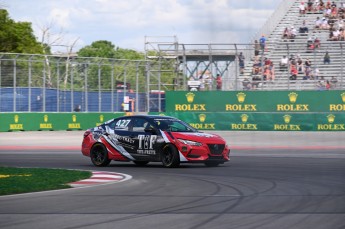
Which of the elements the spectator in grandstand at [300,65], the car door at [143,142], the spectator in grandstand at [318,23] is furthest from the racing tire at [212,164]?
the spectator in grandstand at [318,23]

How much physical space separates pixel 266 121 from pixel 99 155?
66.2 ft

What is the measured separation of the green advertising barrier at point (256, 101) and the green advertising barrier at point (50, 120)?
3.38 metres

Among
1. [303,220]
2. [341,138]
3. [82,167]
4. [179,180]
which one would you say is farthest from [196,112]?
[303,220]

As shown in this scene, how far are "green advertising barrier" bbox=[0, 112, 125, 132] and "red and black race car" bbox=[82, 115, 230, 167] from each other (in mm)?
21731

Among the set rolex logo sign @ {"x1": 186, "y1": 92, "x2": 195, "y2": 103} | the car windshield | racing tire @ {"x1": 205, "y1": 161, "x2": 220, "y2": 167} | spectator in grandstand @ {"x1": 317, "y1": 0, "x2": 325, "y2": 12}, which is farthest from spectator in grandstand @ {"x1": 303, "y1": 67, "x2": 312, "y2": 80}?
the car windshield

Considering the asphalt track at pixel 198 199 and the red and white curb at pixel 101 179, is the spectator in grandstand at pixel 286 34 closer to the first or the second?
the asphalt track at pixel 198 199

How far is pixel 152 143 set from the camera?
21.6 m

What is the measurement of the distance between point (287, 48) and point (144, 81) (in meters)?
7.62

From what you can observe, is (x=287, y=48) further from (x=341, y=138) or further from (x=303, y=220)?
(x=303, y=220)

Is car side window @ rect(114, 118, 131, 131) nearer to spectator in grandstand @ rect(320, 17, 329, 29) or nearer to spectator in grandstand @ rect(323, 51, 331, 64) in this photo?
spectator in grandstand @ rect(323, 51, 331, 64)

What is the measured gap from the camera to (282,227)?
10195 millimetres

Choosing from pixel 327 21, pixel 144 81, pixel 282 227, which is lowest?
pixel 282 227

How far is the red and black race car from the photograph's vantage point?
69.8ft

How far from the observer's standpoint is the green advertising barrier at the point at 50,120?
43.9 m
